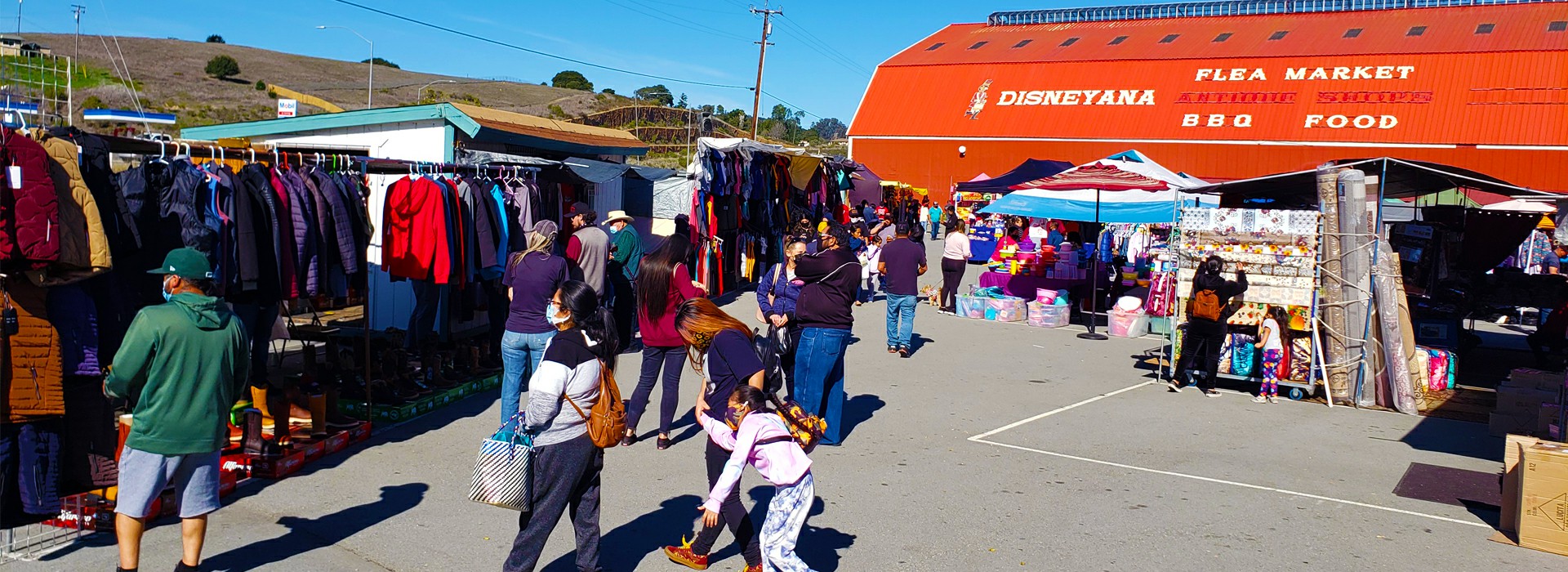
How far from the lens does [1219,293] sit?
10.9 metres

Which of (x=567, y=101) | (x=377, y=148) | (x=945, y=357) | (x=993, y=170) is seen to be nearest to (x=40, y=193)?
(x=377, y=148)

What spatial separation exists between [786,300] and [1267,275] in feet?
18.1

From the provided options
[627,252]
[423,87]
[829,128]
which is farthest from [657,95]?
[627,252]

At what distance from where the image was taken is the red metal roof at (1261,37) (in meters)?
39.4

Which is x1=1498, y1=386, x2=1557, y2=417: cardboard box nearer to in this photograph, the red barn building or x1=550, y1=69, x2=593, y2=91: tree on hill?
the red barn building

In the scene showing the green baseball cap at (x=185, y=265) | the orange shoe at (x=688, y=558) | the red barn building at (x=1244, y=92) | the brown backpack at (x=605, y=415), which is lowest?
the orange shoe at (x=688, y=558)

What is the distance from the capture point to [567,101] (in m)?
71.5

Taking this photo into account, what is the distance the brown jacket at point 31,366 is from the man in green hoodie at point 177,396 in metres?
1.04

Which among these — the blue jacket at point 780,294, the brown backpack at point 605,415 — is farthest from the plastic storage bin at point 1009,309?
the brown backpack at point 605,415

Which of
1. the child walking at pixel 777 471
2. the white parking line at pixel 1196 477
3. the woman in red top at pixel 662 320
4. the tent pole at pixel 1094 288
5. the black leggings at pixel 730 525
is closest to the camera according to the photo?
the child walking at pixel 777 471

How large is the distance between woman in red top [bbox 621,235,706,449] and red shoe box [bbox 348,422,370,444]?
1.86 m

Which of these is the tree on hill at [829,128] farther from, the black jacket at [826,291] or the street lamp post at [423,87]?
the black jacket at [826,291]

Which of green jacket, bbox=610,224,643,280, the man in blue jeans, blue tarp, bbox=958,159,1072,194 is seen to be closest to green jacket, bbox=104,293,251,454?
green jacket, bbox=610,224,643,280

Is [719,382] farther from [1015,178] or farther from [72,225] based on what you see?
[1015,178]
